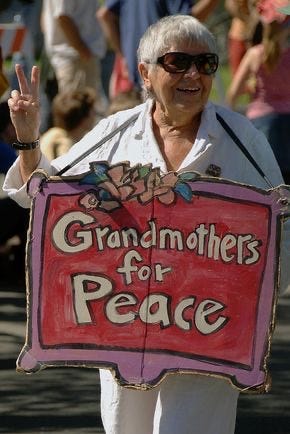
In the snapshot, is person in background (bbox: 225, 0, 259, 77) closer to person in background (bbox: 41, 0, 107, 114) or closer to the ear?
person in background (bbox: 41, 0, 107, 114)

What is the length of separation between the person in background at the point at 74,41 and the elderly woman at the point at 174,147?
5.90 metres

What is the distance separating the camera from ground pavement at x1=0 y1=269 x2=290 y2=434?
6535 mm

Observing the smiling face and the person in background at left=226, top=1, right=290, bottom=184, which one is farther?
the person in background at left=226, top=1, right=290, bottom=184

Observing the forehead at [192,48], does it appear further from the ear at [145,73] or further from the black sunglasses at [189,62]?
the ear at [145,73]

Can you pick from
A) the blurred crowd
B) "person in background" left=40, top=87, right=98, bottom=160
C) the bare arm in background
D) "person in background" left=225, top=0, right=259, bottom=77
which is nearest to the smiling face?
the blurred crowd

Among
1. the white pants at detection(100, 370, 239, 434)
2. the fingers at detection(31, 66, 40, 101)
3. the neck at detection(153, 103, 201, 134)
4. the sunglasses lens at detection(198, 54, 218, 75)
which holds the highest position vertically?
the sunglasses lens at detection(198, 54, 218, 75)

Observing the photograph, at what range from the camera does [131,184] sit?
4539 mm

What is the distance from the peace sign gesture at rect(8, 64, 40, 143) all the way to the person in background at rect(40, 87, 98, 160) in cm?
457

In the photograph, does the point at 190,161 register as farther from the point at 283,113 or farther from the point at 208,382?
the point at 283,113

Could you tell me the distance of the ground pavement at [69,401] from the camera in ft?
21.4

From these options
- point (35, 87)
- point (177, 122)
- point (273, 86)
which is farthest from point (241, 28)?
point (35, 87)

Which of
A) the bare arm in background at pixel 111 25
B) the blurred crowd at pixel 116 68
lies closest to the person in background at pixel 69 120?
the blurred crowd at pixel 116 68

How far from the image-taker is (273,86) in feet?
29.0

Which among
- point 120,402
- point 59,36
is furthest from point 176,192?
point 59,36
